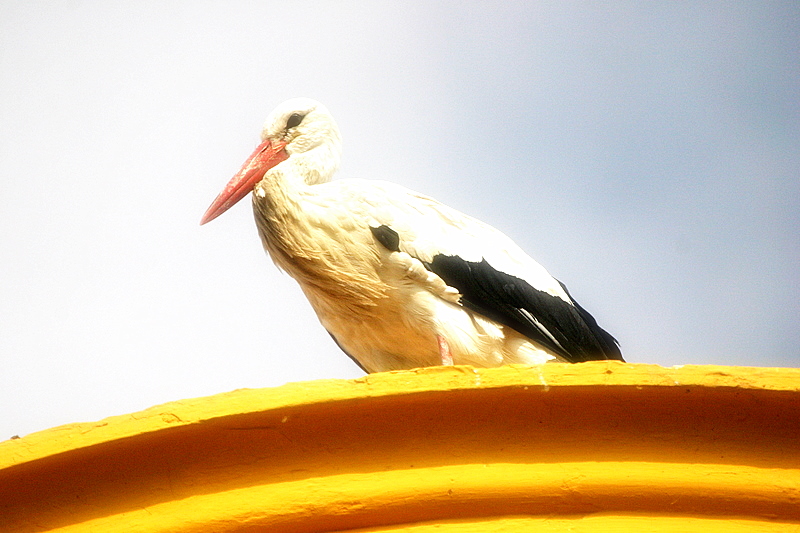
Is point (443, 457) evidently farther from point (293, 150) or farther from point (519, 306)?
point (293, 150)

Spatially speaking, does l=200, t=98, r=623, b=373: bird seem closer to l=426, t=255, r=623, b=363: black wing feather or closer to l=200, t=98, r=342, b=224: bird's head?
l=426, t=255, r=623, b=363: black wing feather

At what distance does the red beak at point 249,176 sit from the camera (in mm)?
4801

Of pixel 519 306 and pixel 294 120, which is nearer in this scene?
pixel 519 306

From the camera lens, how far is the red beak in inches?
189

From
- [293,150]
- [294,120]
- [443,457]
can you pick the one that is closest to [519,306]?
[293,150]

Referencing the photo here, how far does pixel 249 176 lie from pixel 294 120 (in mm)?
451

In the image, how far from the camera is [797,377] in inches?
99.8

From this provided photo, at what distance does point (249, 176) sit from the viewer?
16.2 feet

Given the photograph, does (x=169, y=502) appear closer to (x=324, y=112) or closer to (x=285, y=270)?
(x=285, y=270)

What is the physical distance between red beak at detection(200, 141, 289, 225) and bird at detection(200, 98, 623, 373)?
0.97ft

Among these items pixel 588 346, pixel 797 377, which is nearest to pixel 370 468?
pixel 797 377

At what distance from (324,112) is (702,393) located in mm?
3118

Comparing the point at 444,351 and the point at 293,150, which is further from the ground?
the point at 293,150

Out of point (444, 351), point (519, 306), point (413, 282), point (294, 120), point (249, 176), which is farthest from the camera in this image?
point (294, 120)
